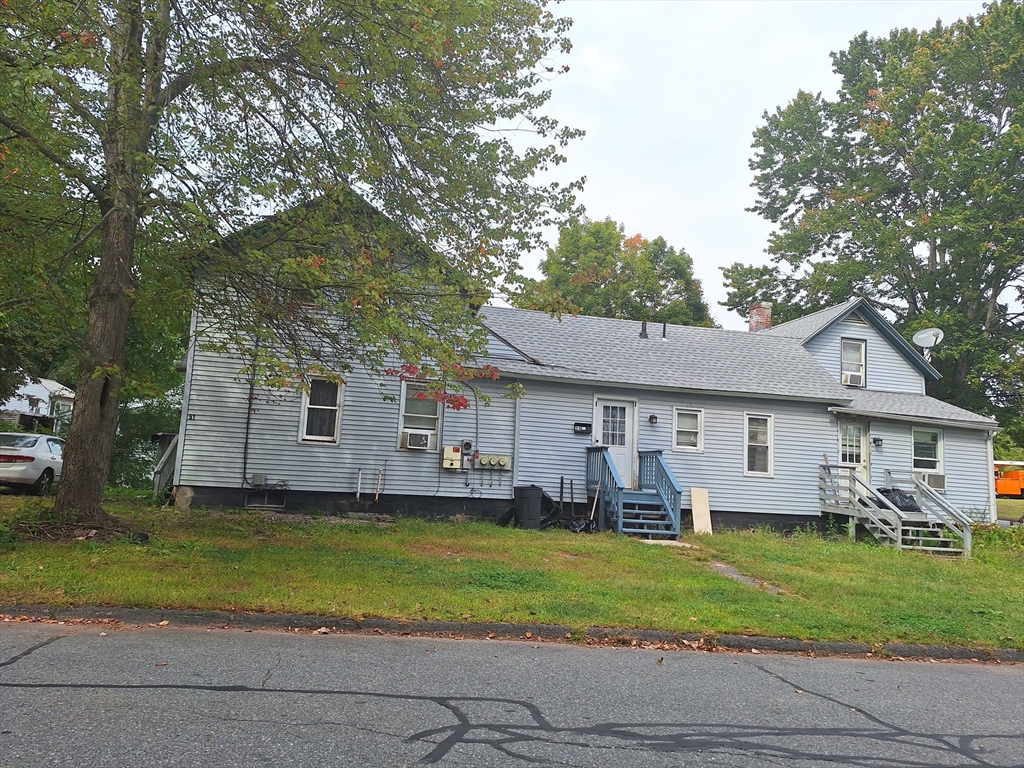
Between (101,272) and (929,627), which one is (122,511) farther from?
(929,627)

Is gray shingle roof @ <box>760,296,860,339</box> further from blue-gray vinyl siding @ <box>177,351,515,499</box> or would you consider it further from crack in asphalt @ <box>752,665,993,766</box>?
crack in asphalt @ <box>752,665,993,766</box>

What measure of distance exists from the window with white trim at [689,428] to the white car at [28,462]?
13.8 m

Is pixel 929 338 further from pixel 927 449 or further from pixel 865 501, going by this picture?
pixel 865 501

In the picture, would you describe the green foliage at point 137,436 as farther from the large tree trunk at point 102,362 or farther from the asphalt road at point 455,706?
the asphalt road at point 455,706

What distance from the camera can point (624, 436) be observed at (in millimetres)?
16734

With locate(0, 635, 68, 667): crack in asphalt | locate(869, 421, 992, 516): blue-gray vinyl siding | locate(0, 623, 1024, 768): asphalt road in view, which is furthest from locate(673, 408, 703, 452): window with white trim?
locate(0, 635, 68, 667): crack in asphalt

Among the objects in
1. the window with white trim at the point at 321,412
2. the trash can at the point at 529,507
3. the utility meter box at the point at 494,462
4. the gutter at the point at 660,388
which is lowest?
the trash can at the point at 529,507

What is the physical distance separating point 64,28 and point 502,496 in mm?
11277

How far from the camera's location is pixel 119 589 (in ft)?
22.4

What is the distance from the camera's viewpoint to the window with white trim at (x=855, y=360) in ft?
67.5

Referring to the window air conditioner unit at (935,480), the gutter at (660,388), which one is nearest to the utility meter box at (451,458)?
the gutter at (660,388)

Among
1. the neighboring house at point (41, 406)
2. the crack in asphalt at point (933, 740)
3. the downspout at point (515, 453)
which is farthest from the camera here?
the neighboring house at point (41, 406)

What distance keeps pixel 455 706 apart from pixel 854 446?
16.5 m

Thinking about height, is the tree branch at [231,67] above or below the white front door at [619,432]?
above
